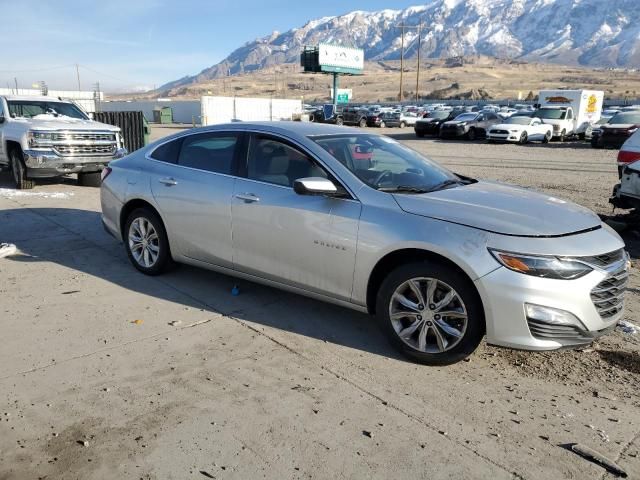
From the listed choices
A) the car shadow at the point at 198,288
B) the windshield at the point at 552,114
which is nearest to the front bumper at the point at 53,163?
the car shadow at the point at 198,288

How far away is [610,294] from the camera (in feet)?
12.1

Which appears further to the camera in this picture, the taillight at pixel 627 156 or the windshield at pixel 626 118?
the windshield at pixel 626 118

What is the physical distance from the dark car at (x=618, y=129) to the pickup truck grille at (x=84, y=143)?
2025cm

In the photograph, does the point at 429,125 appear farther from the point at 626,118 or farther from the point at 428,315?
the point at 428,315

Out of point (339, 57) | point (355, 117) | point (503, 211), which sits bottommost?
point (355, 117)

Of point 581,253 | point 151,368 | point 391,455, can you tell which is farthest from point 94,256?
point 581,253

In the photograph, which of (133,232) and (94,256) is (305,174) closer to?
(133,232)

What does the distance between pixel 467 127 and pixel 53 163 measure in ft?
75.3

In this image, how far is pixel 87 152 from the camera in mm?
10836

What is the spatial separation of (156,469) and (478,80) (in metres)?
179

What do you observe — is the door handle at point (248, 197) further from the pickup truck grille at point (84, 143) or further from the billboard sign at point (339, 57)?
the billboard sign at point (339, 57)

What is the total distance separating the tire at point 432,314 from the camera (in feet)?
11.9

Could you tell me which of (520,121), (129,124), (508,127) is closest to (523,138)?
(508,127)

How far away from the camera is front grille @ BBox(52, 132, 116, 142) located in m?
10.5
